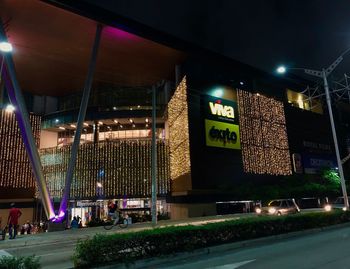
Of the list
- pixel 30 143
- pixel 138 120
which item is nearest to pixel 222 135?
pixel 138 120

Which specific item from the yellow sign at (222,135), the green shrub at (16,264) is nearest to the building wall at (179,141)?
the yellow sign at (222,135)

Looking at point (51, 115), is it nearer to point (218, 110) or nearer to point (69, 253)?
point (218, 110)

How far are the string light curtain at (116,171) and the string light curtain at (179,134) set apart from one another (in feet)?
6.45

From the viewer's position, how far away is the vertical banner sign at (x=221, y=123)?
37.0 metres

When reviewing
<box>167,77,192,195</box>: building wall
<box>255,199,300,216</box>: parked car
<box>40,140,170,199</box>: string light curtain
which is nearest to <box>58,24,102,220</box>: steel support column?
<box>167,77,192,195</box>: building wall

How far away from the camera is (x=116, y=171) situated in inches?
1628

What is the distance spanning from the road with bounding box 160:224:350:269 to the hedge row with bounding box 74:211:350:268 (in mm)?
625

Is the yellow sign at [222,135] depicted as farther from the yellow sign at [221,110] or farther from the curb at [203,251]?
the curb at [203,251]

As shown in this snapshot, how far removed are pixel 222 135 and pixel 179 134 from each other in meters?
5.24

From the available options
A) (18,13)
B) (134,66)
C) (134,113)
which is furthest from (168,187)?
(18,13)

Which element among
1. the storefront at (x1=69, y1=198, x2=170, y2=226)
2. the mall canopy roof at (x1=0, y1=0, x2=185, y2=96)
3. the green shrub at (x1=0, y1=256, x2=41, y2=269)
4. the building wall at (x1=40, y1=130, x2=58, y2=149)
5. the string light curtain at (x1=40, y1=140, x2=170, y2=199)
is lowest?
the green shrub at (x1=0, y1=256, x2=41, y2=269)

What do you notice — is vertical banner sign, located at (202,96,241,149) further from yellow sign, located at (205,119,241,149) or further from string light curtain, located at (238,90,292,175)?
string light curtain, located at (238,90,292,175)

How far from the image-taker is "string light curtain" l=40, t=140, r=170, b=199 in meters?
40.8

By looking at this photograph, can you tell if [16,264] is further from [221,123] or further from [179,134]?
[221,123]
